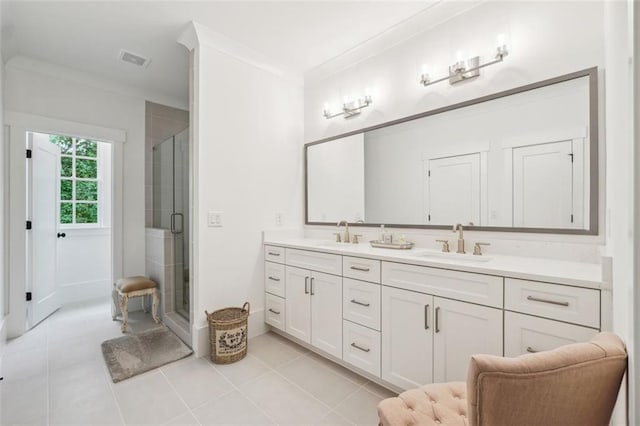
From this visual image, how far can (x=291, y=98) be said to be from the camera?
2943 millimetres

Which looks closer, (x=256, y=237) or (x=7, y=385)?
(x=7, y=385)

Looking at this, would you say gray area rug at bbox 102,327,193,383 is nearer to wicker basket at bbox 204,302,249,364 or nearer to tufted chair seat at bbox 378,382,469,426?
wicker basket at bbox 204,302,249,364

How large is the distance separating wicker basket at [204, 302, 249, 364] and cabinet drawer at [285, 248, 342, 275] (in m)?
0.61

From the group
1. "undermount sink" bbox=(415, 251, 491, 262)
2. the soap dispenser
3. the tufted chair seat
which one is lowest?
the tufted chair seat

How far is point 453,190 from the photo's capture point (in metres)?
1.95

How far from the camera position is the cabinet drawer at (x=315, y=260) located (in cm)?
202

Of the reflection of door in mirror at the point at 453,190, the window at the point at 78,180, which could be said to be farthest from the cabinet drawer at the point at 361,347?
the window at the point at 78,180

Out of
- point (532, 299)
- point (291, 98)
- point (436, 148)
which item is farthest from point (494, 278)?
point (291, 98)

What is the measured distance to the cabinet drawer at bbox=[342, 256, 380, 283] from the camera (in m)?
1.77

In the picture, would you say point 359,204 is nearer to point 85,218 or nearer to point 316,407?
point 316,407

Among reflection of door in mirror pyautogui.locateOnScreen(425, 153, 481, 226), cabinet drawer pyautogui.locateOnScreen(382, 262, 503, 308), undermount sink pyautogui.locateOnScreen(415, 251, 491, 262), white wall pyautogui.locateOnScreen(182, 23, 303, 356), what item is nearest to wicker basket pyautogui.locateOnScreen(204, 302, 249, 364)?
white wall pyautogui.locateOnScreen(182, 23, 303, 356)

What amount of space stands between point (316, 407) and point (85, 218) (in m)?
4.03

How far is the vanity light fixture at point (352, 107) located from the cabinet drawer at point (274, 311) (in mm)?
1820

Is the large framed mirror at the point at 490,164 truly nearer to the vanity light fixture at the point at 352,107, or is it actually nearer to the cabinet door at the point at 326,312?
the vanity light fixture at the point at 352,107
